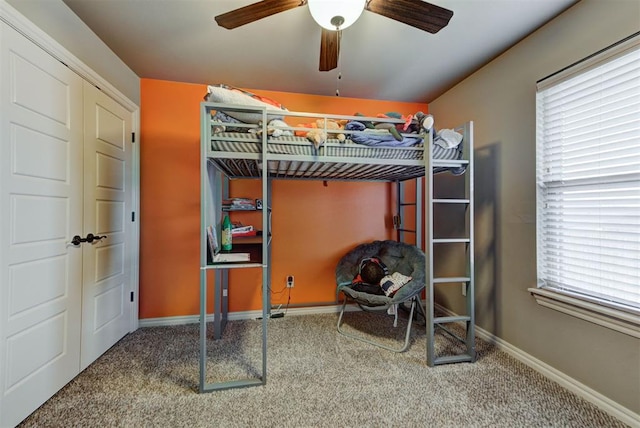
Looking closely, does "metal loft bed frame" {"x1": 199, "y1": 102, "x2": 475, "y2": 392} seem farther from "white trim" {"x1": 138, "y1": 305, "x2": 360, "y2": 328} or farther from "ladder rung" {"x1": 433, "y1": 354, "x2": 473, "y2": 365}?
"white trim" {"x1": 138, "y1": 305, "x2": 360, "y2": 328}

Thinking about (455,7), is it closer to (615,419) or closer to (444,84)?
(444,84)

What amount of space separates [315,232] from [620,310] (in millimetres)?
2287

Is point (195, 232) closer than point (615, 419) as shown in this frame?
No

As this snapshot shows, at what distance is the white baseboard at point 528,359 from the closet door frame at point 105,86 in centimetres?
41

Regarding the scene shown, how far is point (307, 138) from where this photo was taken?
177 cm

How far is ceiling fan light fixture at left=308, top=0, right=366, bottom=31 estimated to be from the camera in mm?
1203

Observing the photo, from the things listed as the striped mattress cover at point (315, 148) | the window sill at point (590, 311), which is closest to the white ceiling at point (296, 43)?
the striped mattress cover at point (315, 148)

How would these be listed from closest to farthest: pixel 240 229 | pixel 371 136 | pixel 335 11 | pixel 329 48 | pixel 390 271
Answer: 1. pixel 335 11
2. pixel 329 48
3. pixel 371 136
4. pixel 240 229
5. pixel 390 271

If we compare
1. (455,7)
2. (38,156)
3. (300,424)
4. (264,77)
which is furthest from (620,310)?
(38,156)

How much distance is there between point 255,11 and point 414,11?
31.7 inches

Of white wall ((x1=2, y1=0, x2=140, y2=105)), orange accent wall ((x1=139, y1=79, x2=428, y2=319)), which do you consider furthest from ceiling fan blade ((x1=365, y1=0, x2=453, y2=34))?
white wall ((x1=2, y1=0, x2=140, y2=105))

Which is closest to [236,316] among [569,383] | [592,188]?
[569,383]

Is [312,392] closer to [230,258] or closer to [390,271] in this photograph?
[230,258]

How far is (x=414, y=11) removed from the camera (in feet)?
4.24
